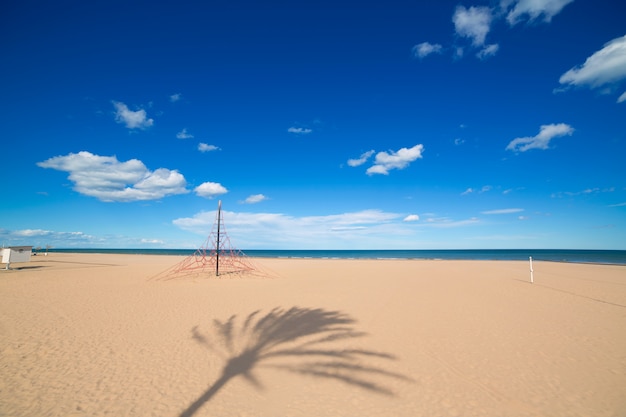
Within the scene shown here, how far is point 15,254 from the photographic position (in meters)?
27.6

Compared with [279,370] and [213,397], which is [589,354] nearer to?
[279,370]

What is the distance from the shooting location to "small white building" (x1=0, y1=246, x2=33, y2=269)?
26.6m

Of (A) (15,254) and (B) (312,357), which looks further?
(A) (15,254)

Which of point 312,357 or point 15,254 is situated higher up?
point 15,254

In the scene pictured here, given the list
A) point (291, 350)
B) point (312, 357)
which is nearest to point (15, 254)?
point (291, 350)

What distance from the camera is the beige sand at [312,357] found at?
17.9ft

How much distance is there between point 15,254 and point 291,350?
34766 millimetres

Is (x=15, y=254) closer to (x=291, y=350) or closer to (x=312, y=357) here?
(x=291, y=350)

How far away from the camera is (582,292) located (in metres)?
16.7

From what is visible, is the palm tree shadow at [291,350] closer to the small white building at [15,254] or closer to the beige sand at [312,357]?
the beige sand at [312,357]

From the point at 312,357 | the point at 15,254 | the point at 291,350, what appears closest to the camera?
the point at 312,357

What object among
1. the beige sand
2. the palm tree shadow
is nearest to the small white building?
the beige sand

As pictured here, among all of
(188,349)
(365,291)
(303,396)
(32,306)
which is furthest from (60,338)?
(365,291)

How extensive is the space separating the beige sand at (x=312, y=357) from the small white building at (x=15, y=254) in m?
18.3
